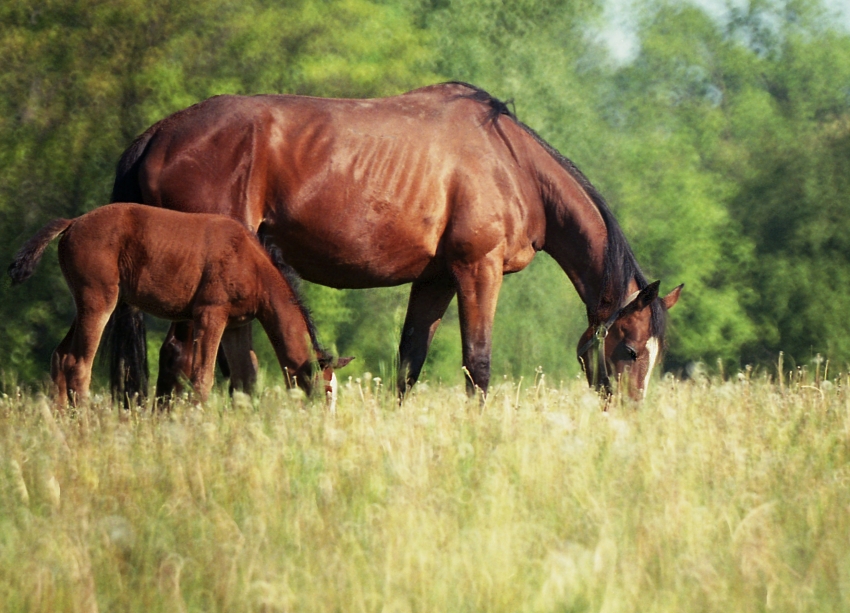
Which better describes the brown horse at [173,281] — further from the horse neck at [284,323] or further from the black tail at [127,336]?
the black tail at [127,336]

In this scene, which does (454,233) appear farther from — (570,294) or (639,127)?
(639,127)

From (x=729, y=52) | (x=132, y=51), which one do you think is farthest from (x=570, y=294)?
(x=729, y=52)

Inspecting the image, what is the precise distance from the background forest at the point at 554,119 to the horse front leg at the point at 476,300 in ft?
2.27

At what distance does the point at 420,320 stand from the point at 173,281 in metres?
2.31

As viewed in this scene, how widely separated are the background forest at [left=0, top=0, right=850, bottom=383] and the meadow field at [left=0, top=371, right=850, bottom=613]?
1.24 m

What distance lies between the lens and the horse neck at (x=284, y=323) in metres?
7.70

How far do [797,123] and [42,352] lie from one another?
27106 millimetres

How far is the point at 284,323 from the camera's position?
7.71 meters

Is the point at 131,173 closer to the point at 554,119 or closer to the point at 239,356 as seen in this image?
the point at 239,356

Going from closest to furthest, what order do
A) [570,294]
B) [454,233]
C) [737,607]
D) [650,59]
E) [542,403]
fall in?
[737,607]
[542,403]
[454,233]
[570,294]
[650,59]

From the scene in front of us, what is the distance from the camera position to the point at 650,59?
1576 inches

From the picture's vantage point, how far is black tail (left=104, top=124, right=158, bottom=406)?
802 cm

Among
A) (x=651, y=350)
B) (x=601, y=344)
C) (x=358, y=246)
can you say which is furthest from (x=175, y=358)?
(x=651, y=350)

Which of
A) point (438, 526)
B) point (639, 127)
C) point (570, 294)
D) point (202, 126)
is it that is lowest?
point (570, 294)
